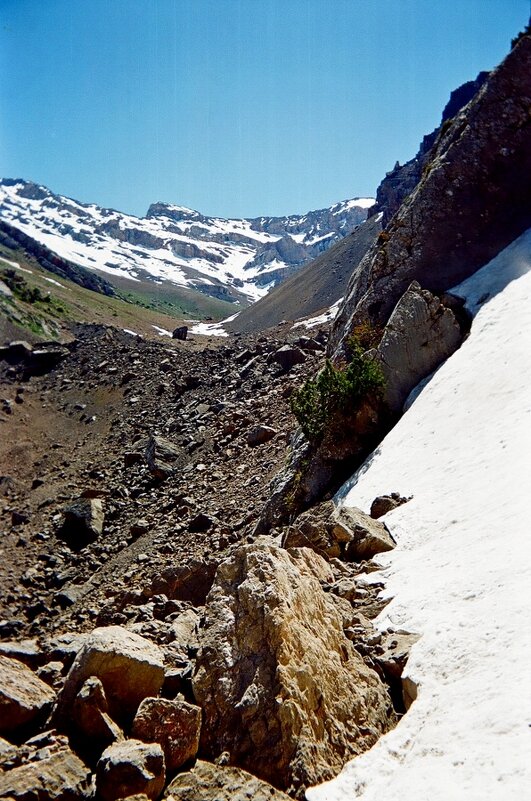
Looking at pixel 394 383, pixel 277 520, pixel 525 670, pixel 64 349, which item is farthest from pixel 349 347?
pixel 64 349

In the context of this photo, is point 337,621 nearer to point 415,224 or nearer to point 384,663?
point 384,663

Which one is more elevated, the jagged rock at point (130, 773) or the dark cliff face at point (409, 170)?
the dark cliff face at point (409, 170)

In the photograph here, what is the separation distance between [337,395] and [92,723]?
15.7m

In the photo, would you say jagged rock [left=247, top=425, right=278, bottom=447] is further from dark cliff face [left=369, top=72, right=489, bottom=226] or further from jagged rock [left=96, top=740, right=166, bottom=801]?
dark cliff face [left=369, top=72, right=489, bottom=226]

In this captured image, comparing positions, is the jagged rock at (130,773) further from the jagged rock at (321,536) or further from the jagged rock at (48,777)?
the jagged rock at (321,536)

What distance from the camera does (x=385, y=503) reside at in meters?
14.4

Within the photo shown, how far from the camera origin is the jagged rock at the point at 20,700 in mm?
6328

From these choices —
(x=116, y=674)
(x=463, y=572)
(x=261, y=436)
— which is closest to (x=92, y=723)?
(x=116, y=674)

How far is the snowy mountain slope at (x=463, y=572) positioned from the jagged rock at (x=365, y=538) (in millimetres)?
343

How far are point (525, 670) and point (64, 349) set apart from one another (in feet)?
165

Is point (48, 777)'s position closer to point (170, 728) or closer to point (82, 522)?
point (170, 728)

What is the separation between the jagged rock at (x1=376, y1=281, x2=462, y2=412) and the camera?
20.9 meters

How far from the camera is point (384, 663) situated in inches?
320

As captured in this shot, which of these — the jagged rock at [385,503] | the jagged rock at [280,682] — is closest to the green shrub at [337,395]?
the jagged rock at [385,503]
